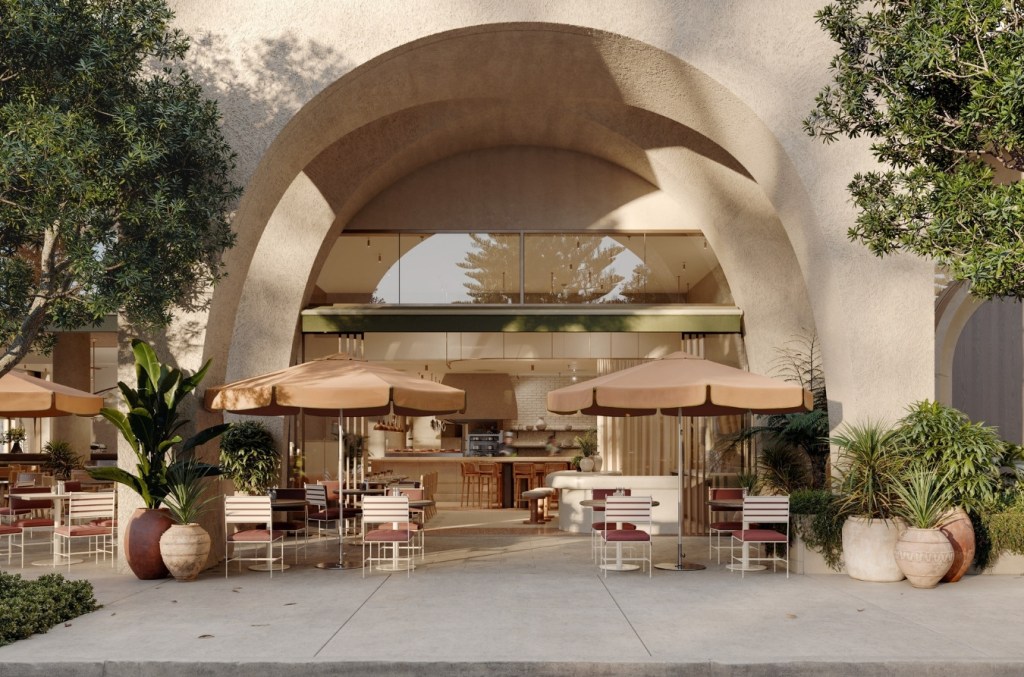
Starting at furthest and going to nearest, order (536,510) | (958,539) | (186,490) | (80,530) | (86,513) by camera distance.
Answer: (536,510) → (86,513) → (80,530) → (186,490) → (958,539)

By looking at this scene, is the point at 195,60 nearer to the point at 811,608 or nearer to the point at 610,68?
the point at 610,68

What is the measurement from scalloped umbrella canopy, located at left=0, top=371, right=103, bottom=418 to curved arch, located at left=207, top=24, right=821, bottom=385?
6.08ft

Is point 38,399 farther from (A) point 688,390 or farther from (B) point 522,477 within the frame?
(B) point 522,477

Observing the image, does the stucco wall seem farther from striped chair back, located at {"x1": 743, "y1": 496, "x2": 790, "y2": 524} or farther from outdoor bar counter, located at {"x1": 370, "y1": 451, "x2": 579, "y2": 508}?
outdoor bar counter, located at {"x1": 370, "y1": 451, "x2": 579, "y2": 508}

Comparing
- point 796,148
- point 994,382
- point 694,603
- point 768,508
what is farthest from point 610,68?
point 994,382

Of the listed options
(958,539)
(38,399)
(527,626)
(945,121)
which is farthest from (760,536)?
(38,399)

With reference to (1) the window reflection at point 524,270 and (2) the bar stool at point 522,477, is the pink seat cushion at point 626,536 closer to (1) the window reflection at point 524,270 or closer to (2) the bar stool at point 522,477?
(1) the window reflection at point 524,270

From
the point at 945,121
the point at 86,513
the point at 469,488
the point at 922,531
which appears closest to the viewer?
the point at 945,121

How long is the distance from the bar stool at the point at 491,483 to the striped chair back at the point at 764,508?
10.6 meters

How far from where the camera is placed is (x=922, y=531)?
9.98m

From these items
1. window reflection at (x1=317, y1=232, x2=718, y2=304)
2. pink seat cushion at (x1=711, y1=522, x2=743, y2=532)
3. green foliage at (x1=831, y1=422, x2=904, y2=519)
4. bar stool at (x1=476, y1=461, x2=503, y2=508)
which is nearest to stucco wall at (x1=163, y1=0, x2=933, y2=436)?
green foliage at (x1=831, y1=422, x2=904, y2=519)

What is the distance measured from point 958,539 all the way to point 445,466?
13516 millimetres

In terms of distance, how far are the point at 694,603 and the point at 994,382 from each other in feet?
54.2

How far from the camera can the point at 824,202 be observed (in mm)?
11875
